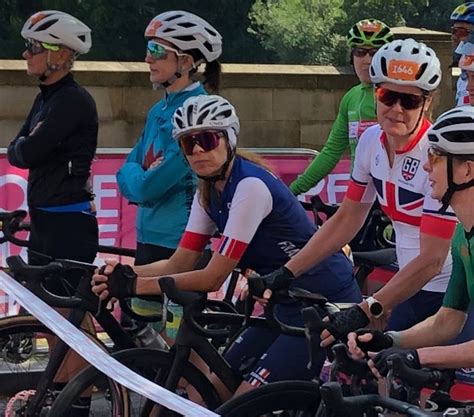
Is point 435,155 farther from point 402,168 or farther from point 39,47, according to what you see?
point 39,47

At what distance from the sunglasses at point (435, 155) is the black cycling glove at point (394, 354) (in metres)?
0.61

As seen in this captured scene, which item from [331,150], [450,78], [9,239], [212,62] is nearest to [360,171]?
[212,62]

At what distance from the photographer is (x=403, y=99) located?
4547 mm

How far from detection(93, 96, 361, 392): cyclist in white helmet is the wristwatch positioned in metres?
0.56

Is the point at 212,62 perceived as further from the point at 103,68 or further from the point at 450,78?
the point at 450,78

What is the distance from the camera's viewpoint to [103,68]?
10.9m

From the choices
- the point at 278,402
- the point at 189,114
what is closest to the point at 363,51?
the point at 189,114

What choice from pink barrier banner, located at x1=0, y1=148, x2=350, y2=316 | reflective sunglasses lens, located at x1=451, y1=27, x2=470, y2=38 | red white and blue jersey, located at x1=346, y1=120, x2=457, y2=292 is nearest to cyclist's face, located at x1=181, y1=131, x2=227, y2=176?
red white and blue jersey, located at x1=346, y1=120, x2=457, y2=292

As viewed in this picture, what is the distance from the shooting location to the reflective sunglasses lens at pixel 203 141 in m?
4.74

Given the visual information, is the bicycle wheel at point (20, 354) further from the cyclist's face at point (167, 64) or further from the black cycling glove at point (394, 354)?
the black cycling glove at point (394, 354)

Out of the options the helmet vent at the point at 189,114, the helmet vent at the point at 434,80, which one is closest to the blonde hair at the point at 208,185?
the helmet vent at the point at 189,114

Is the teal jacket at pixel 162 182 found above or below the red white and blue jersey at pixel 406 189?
→ below

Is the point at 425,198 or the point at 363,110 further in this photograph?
the point at 363,110

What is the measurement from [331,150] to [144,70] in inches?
156
